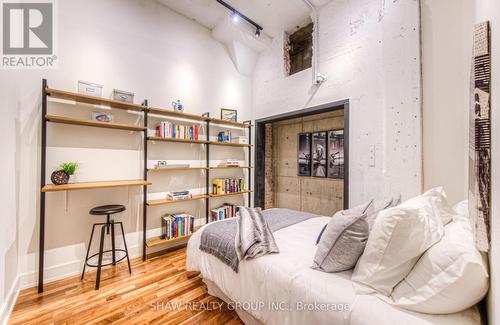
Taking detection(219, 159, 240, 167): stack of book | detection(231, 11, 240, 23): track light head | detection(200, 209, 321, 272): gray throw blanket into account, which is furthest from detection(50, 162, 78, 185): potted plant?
detection(231, 11, 240, 23): track light head

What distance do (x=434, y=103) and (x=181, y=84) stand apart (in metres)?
3.23

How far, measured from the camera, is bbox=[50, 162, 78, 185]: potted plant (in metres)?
2.06

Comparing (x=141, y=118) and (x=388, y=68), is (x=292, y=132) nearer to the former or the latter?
(x=388, y=68)

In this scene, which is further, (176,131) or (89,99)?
(176,131)

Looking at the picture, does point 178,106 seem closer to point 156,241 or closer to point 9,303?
point 156,241

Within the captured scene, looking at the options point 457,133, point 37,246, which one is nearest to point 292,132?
point 457,133

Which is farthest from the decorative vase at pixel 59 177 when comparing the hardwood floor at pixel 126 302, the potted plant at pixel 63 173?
the hardwood floor at pixel 126 302

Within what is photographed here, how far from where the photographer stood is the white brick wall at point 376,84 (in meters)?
2.30

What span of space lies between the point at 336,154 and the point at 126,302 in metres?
3.59

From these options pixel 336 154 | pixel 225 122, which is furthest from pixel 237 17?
pixel 336 154

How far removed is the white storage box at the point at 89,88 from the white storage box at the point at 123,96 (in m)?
0.15

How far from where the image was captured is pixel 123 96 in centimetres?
254

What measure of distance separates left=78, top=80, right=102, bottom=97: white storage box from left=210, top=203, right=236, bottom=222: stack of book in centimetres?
224

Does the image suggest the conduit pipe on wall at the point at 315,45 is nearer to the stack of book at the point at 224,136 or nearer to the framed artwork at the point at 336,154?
the framed artwork at the point at 336,154
